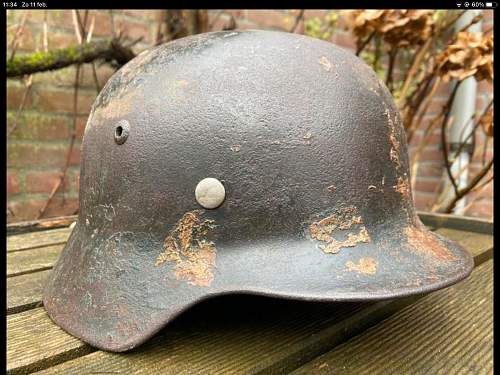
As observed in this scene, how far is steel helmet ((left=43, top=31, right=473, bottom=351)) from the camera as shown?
0.86m

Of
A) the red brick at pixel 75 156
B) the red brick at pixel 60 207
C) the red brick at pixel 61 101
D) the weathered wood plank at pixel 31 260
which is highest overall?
the red brick at pixel 61 101

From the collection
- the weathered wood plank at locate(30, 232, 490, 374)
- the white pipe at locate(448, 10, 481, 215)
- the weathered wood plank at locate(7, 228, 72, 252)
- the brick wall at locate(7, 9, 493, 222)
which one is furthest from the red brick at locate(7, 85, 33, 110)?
the white pipe at locate(448, 10, 481, 215)

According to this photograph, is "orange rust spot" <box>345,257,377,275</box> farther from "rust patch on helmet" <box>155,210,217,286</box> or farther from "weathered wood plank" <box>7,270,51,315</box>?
"weathered wood plank" <box>7,270,51,315</box>

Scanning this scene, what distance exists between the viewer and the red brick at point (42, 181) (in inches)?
89.4

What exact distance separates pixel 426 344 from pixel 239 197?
45 cm

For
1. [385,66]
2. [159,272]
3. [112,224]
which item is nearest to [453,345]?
[159,272]

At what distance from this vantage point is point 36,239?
1616 mm

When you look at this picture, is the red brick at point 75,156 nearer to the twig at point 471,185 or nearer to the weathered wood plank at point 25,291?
the weathered wood plank at point 25,291

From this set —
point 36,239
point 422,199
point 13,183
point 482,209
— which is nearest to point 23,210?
point 13,183

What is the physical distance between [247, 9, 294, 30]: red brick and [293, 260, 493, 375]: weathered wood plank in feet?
7.05

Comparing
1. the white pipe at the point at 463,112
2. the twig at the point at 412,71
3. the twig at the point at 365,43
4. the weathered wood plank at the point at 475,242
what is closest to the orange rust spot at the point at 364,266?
the weathered wood plank at the point at 475,242

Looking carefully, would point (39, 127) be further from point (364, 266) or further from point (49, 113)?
point (364, 266)

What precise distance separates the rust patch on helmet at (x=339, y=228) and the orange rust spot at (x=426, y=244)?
12 cm

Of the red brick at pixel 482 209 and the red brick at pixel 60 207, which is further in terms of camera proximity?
the red brick at pixel 482 209
